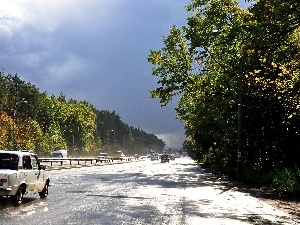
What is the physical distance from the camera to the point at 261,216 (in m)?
14.3

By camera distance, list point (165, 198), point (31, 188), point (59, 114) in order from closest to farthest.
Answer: point (31, 188) → point (165, 198) → point (59, 114)

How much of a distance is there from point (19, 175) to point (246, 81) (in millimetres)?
20528

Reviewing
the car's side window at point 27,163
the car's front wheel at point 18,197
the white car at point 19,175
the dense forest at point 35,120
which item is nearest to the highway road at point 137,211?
the car's front wheel at point 18,197

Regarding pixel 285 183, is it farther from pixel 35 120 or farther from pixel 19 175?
pixel 35 120

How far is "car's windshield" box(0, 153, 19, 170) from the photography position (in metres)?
15.8

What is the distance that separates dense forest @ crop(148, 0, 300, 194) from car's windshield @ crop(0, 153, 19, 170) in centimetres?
885

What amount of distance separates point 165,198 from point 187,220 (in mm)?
6669

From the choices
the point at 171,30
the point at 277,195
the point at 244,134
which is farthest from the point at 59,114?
the point at 277,195

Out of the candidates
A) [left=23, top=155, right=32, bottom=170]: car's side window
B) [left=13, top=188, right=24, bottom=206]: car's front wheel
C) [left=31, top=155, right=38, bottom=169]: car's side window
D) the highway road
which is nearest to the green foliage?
the highway road

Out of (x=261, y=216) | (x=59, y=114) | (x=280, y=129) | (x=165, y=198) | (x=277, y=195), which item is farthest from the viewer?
(x=59, y=114)

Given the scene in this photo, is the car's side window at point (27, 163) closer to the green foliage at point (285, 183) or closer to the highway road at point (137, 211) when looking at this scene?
the highway road at point (137, 211)

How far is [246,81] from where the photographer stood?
107 feet

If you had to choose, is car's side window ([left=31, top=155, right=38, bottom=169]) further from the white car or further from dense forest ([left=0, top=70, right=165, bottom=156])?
dense forest ([left=0, top=70, right=165, bottom=156])

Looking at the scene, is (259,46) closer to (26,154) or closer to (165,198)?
(165,198)
